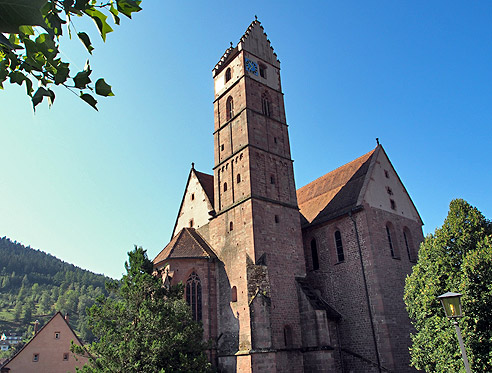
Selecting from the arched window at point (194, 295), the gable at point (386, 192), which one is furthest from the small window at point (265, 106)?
the arched window at point (194, 295)

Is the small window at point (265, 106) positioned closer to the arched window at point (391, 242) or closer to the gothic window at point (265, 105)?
the gothic window at point (265, 105)

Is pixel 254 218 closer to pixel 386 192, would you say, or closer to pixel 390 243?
pixel 390 243

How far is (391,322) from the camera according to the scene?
802 inches

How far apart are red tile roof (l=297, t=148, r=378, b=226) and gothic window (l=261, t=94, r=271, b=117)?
22.9ft

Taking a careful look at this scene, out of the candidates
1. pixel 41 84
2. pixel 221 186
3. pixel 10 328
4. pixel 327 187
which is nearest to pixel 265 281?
pixel 221 186

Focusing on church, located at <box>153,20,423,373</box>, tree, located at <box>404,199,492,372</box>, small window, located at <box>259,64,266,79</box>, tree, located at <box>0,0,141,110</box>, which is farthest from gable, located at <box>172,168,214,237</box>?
tree, located at <box>0,0,141,110</box>

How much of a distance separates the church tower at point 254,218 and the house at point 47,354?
1428 centimetres

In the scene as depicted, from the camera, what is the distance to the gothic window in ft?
88.6

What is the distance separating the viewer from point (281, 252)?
22391mm

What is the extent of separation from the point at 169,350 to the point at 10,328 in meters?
131

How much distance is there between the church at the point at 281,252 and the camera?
2002 cm

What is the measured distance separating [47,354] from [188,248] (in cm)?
1542

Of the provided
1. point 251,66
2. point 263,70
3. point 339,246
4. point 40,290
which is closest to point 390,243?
point 339,246

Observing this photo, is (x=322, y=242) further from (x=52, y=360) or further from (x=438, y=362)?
(x=52, y=360)
